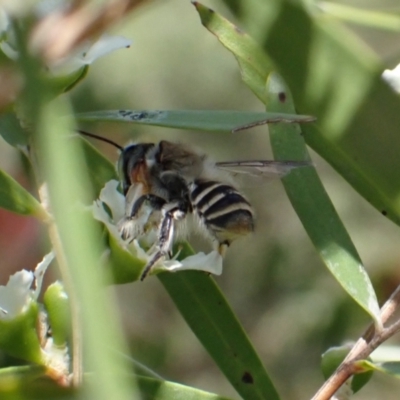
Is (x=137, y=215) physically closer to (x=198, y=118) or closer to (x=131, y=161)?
(x=131, y=161)

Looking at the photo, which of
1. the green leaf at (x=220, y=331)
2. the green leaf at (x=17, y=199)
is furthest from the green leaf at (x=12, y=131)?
the green leaf at (x=220, y=331)

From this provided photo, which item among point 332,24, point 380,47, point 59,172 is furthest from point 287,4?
point 380,47

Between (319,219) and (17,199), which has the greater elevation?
(17,199)

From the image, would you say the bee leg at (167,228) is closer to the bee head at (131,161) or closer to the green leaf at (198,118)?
the bee head at (131,161)

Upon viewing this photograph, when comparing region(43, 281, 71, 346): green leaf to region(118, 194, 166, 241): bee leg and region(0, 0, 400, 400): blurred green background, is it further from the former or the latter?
region(0, 0, 400, 400): blurred green background

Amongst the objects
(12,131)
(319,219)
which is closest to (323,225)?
(319,219)

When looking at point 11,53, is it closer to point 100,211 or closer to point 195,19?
point 100,211
